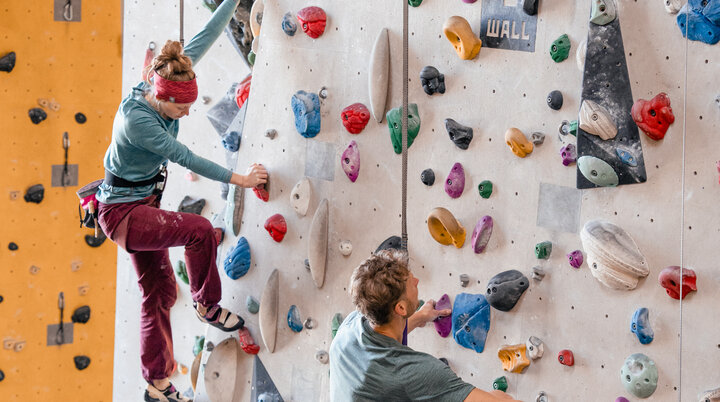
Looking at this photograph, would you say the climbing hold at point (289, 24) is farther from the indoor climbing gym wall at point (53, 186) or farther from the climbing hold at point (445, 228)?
the indoor climbing gym wall at point (53, 186)

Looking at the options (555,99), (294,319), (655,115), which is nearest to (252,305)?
(294,319)

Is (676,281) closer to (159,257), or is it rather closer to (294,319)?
(294,319)

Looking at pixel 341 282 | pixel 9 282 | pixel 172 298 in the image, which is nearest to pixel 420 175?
pixel 341 282

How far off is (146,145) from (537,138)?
1.33 metres

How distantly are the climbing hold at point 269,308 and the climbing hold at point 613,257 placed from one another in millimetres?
1416

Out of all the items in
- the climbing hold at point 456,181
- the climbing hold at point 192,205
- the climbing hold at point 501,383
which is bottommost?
the climbing hold at point 501,383

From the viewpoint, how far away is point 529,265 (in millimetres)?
2564

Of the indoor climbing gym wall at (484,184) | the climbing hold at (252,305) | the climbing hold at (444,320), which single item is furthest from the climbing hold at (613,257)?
the climbing hold at (252,305)

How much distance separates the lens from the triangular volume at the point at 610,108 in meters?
2.28

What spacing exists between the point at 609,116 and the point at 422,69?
708mm

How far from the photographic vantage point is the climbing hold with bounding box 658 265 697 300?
2.17m

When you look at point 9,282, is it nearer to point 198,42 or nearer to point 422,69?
point 198,42

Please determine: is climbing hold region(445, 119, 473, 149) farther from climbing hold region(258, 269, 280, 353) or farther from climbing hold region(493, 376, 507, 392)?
climbing hold region(258, 269, 280, 353)

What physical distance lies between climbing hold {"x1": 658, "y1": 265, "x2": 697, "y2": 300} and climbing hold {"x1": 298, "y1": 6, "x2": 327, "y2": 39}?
60.7 inches
